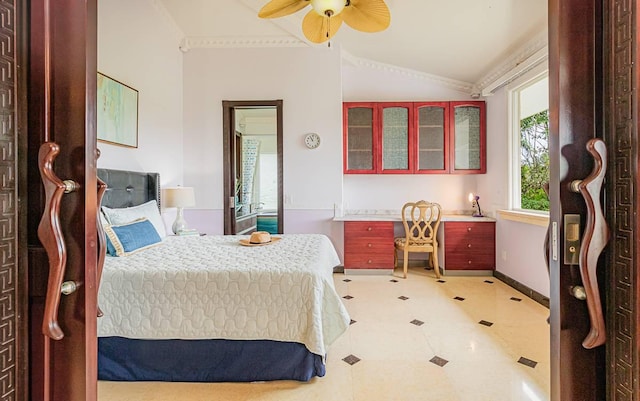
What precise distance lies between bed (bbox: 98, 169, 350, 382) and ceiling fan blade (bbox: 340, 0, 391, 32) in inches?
70.8

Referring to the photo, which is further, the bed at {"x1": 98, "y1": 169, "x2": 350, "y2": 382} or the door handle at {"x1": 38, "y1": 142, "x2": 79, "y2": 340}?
the bed at {"x1": 98, "y1": 169, "x2": 350, "y2": 382}

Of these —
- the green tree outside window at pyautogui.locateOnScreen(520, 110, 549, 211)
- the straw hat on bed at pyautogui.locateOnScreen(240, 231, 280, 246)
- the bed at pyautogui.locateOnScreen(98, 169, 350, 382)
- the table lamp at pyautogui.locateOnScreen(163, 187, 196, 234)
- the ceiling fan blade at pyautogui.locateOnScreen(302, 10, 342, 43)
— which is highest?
the ceiling fan blade at pyautogui.locateOnScreen(302, 10, 342, 43)

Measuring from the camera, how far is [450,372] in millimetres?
2062

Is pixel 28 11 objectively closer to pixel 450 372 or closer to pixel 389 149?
pixel 450 372

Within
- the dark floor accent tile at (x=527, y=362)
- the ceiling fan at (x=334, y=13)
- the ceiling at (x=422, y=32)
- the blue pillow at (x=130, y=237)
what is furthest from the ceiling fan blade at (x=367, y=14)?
the dark floor accent tile at (x=527, y=362)

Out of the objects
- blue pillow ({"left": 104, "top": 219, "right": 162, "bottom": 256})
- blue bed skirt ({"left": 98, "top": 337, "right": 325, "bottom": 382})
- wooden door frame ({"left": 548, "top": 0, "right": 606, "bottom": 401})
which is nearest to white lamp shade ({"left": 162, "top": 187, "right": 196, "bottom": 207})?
blue pillow ({"left": 104, "top": 219, "right": 162, "bottom": 256})

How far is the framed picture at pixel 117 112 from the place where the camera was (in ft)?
8.79

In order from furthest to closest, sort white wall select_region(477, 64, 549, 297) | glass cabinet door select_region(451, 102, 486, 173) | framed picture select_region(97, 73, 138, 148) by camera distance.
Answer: glass cabinet door select_region(451, 102, 486, 173) < white wall select_region(477, 64, 549, 297) < framed picture select_region(97, 73, 138, 148)

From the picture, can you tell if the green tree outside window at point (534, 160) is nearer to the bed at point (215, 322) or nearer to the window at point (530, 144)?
the window at point (530, 144)

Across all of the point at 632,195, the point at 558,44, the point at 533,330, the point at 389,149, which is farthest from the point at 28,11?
the point at 389,149

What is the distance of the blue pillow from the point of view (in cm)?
→ 229

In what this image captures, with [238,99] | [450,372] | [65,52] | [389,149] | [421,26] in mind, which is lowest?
[450,372]

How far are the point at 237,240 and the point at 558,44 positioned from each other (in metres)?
2.78

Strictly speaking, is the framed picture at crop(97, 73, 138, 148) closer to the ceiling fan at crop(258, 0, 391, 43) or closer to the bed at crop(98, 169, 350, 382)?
the bed at crop(98, 169, 350, 382)
